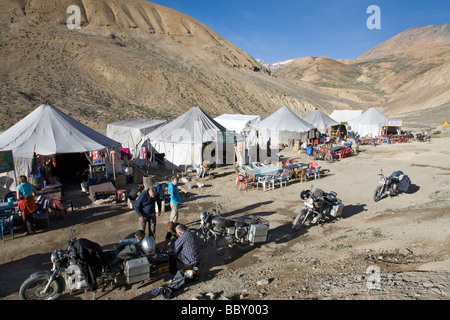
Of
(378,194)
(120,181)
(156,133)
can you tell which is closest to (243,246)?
(378,194)

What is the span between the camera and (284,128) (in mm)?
22422

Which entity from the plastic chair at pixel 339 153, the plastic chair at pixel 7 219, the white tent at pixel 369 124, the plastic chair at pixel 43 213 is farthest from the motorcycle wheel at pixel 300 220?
the white tent at pixel 369 124

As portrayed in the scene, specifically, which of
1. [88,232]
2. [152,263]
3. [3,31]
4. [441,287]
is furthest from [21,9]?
[441,287]

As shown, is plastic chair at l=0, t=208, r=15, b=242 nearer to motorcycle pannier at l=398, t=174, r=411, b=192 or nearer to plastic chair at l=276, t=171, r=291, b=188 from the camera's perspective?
plastic chair at l=276, t=171, r=291, b=188

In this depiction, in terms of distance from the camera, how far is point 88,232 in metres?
8.00

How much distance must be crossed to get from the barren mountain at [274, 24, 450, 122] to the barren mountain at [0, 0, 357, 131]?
17.8 meters

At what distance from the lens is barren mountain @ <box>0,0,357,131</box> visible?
33.6 meters

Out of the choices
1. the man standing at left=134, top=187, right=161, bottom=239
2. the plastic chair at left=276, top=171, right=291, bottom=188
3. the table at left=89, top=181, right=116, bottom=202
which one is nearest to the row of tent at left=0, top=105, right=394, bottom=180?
the table at left=89, top=181, right=116, bottom=202

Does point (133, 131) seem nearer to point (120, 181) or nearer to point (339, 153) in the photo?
point (120, 181)

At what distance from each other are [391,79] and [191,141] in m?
92.1

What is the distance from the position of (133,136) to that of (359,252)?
15.9 meters

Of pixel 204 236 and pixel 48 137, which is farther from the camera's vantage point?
pixel 48 137

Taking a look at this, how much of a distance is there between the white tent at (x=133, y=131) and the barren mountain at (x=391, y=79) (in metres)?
45.3
